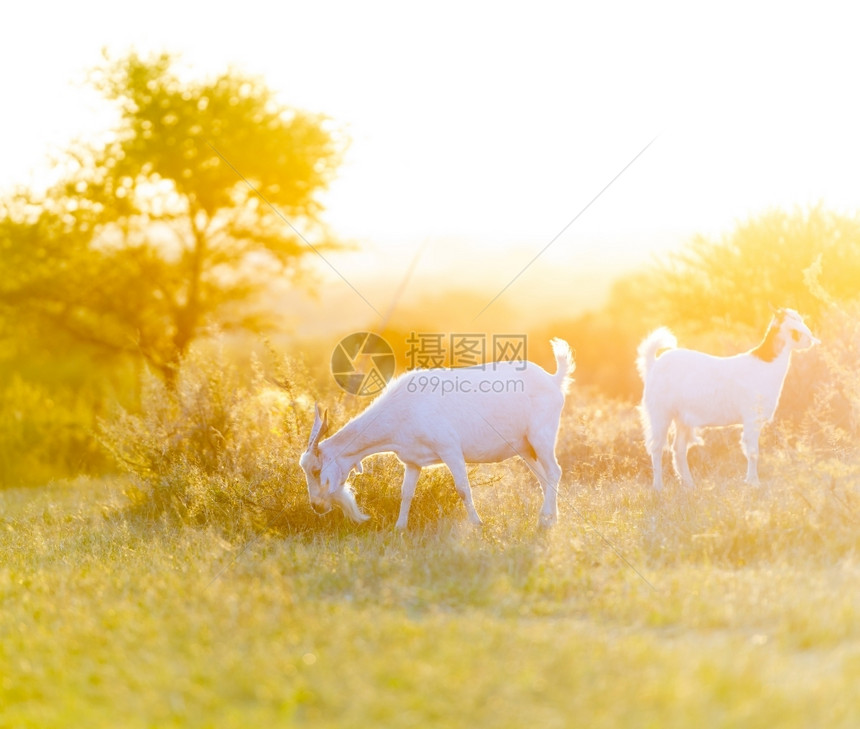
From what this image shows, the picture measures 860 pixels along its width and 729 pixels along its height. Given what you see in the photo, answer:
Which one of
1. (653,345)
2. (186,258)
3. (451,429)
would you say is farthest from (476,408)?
(186,258)

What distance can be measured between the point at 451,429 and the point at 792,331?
4.18m

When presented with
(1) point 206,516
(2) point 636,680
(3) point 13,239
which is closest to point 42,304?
(3) point 13,239

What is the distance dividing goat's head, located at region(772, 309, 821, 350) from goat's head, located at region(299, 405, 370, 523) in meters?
5.04

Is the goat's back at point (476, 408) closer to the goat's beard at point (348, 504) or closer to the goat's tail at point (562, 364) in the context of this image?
the goat's tail at point (562, 364)

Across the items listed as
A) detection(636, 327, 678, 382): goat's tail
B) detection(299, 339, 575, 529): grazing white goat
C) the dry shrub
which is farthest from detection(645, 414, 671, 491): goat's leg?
the dry shrub

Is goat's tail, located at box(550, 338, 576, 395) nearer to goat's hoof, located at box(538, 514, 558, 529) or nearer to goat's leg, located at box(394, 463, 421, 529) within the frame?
goat's hoof, located at box(538, 514, 558, 529)

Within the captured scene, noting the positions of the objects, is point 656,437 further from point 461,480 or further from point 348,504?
point 348,504

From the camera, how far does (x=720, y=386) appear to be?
34.1 ft

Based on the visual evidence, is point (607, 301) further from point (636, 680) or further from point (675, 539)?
point (636, 680)

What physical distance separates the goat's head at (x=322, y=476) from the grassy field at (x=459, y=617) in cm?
30

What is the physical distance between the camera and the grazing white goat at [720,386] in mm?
10305

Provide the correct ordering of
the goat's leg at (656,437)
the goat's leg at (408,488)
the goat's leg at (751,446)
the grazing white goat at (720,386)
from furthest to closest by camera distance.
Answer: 1. the goat's leg at (656,437)
2. the grazing white goat at (720,386)
3. the goat's leg at (751,446)
4. the goat's leg at (408,488)

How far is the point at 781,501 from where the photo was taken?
26.4ft

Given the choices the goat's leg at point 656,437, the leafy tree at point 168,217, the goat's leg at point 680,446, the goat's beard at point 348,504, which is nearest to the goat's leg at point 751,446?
the goat's leg at point 680,446
